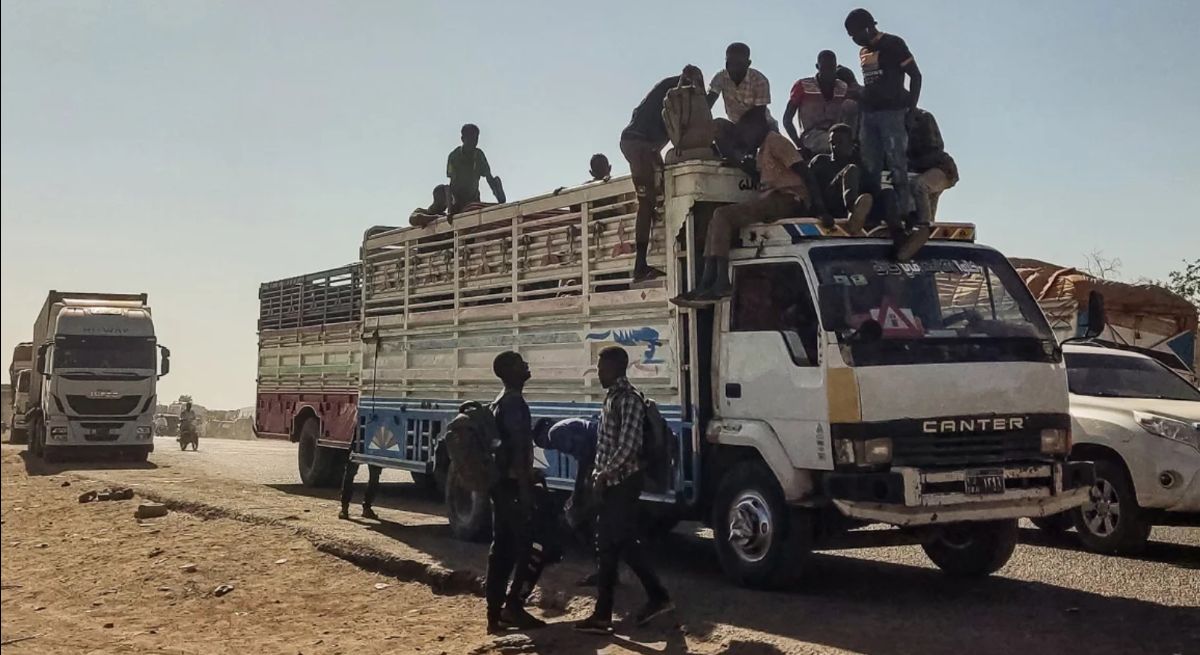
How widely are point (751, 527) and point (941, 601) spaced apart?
125cm

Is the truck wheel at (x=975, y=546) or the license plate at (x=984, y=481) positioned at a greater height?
the license plate at (x=984, y=481)

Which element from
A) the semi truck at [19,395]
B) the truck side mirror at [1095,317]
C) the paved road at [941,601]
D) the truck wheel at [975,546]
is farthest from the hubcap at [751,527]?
the semi truck at [19,395]

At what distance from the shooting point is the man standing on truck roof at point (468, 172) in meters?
12.2

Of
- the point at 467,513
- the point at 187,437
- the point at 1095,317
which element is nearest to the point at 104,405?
the point at 187,437

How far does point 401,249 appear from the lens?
1270cm

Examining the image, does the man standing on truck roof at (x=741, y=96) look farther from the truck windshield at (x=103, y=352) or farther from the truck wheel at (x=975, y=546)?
the truck windshield at (x=103, y=352)

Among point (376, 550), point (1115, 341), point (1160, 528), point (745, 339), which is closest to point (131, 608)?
point (376, 550)

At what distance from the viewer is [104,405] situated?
22656 mm

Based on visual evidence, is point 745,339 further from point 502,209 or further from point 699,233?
point 502,209

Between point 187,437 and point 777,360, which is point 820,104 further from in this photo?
point 187,437

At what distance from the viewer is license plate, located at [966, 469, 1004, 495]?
695 centimetres

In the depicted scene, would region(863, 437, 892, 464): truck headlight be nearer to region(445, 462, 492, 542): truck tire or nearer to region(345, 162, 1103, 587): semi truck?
region(345, 162, 1103, 587): semi truck

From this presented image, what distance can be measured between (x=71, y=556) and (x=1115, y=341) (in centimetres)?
1140

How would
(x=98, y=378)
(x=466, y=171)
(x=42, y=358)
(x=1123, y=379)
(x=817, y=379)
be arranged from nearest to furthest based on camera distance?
(x=817, y=379)
(x=1123, y=379)
(x=466, y=171)
(x=98, y=378)
(x=42, y=358)
